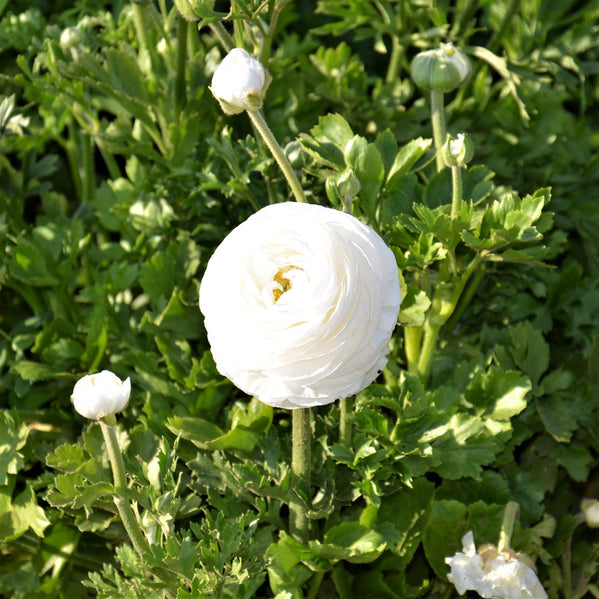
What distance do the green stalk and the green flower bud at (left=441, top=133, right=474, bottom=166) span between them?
441 mm

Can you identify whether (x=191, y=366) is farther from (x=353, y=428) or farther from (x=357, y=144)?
(x=357, y=144)

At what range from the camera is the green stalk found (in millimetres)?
1026

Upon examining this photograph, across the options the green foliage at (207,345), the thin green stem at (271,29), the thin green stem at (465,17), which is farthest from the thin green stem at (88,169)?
the thin green stem at (465,17)

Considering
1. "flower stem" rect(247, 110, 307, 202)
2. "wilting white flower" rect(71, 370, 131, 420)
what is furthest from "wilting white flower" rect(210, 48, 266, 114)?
"wilting white flower" rect(71, 370, 131, 420)

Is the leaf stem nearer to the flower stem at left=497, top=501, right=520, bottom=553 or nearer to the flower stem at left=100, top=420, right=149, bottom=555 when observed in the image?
the flower stem at left=100, top=420, right=149, bottom=555

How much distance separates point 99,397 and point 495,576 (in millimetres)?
416

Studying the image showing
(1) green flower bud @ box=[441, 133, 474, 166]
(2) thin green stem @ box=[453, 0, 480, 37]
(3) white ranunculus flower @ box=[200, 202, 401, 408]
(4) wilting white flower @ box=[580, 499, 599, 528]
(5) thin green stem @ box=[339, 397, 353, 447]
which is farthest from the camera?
(2) thin green stem @ box=[453, 0, 480, 37]

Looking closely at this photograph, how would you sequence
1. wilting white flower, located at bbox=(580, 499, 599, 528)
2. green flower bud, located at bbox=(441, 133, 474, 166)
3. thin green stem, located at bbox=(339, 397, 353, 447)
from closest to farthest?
1. green flower bud, located at bbox=(441, 133, 474, 166)
2. thin green stem, located at bbox=(339, 397, 353, 447)
3. wilting white flower, located at bbox=(580, 499, 599, 528)

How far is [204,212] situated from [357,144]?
0.31 metres

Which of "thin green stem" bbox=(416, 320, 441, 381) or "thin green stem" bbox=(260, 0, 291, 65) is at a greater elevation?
"thin green stem" bbox=(260, 0, 291, 65)

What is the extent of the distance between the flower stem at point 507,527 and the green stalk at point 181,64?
63 centimetres

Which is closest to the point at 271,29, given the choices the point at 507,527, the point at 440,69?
the point at 440,69

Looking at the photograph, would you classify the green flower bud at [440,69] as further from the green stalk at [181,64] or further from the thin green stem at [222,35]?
the green stalk at [181,64]

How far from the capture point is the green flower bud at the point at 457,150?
72cm
